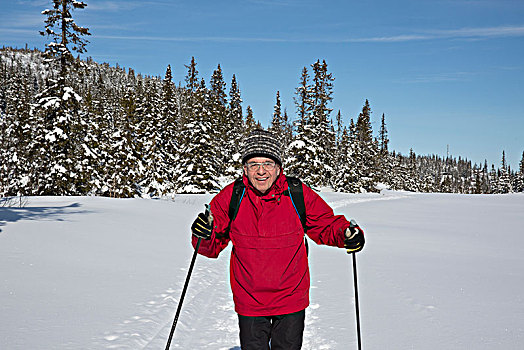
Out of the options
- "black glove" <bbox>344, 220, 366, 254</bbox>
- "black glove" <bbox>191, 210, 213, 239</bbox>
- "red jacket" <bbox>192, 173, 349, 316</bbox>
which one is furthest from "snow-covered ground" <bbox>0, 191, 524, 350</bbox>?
"black glove" <bbox>191, 210, 213, 239</bbox>

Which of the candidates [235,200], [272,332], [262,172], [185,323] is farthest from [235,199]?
[185,323]

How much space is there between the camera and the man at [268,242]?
2881 millimetres

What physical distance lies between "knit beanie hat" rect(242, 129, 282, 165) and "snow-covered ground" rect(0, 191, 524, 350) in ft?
8.79

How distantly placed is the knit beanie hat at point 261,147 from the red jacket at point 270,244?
22 cm

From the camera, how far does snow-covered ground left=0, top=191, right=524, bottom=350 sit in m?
4.64

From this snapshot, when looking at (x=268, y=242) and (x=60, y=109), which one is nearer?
(x=268, y=242)

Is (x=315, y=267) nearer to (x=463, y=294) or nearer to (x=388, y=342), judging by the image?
(x=463, y=294)

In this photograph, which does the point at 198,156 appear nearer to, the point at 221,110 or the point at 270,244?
the point at 221,110

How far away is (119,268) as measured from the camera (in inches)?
292

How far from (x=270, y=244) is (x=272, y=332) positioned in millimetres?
760

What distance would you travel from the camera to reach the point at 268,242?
2.86 metres

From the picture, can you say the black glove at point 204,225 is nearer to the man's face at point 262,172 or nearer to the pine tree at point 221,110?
the man's face at point 262,172

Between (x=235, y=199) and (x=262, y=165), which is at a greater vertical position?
(x=262, y=165)

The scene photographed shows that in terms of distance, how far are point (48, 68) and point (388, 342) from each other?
2452cm
